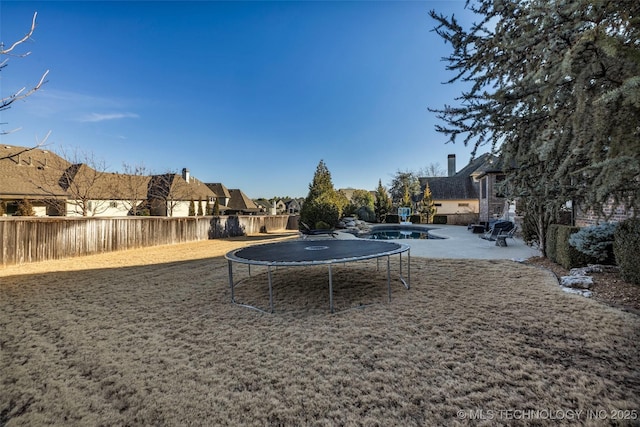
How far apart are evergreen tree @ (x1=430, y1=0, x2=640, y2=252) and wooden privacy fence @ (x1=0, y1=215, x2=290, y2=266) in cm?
1186

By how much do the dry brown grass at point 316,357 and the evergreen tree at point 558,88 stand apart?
4.96 feet

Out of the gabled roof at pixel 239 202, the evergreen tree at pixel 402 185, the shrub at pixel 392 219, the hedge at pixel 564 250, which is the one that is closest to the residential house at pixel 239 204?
the gabled roof at pixel 239 202

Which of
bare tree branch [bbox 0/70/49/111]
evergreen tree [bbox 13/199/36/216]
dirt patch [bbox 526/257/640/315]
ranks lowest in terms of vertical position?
dirt patch [bbox 526/257/640/315]

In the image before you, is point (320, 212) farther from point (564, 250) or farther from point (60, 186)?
point (60, 186)

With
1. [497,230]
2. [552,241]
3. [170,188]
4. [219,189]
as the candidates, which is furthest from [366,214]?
[552,241]

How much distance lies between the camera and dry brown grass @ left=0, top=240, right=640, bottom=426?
2.07m

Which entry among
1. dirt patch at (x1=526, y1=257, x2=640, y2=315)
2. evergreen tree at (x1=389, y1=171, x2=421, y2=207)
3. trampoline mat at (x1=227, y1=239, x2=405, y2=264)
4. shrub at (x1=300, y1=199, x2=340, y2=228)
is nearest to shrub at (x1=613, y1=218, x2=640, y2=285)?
dirt patch at (x1=526, y1=257, x2=640, y2=315)

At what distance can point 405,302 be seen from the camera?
4.54 m

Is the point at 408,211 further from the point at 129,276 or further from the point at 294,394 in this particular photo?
the point at 294,394

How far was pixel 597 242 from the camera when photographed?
19.4 feet

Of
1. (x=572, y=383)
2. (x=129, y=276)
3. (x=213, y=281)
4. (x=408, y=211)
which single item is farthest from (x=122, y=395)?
(x=408, y=211)

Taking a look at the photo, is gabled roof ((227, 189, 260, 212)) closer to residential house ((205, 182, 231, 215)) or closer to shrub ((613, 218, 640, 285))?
residential house ((205, 182, 231, 215))

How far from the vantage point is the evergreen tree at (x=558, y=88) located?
215 centimetres

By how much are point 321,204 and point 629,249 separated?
14.1m
